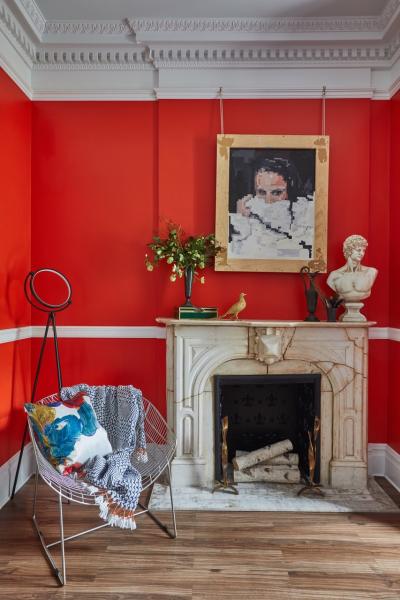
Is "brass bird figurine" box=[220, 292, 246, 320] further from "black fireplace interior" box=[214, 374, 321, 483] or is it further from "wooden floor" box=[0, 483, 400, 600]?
"wooden floor" box=[0, 483, 400, 600]

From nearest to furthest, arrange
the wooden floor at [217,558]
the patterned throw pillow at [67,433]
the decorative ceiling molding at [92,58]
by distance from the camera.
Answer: the wooden floor at [217,558], the patterned throw pillow at [67,433], the decorative ceiling molding at [92,58]

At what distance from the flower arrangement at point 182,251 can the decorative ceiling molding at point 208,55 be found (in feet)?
3.83

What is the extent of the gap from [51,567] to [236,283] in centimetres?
233

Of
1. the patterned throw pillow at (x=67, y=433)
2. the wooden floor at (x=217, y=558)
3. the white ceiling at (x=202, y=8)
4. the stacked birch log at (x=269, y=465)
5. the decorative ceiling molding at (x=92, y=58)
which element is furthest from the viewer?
the decorative ceiling molding at (x=92, y=58)

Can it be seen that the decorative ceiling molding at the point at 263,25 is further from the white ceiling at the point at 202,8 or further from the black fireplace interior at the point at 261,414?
the black fireplace interior at the point at 261,414

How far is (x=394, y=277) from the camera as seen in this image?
4.00 m

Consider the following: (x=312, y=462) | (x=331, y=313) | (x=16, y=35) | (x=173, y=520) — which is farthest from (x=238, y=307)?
(x=16, y=35)

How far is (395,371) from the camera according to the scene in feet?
13.0

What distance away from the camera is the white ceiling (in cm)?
361

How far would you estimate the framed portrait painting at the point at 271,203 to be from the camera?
404cm

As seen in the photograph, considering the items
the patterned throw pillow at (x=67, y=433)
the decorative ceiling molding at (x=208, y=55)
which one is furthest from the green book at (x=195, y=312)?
the decorative ceiling molding at (x=208, y=55)

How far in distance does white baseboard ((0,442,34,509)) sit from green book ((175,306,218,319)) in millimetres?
1594

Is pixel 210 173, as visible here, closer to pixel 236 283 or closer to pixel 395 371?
pixel 236 283

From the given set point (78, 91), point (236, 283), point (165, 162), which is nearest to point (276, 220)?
point (236, 283)
